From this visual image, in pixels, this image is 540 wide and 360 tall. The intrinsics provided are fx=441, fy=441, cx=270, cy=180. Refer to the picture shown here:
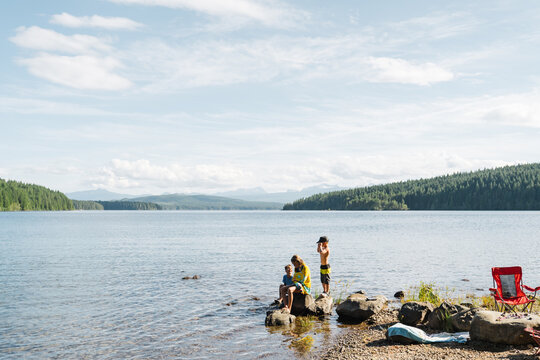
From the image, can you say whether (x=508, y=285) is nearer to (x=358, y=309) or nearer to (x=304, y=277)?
(x=358, y=309)

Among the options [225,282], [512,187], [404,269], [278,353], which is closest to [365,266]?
[404,269]

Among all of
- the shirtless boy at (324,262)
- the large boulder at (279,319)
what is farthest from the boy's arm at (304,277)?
the shirtless boy at (324,262)

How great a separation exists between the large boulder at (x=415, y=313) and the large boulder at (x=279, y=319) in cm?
407

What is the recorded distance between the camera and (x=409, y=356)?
11.9m

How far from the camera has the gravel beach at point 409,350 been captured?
11633 mm

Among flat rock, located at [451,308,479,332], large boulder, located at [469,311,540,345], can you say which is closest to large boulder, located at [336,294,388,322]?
flat rock, located at [451,308,479,332]

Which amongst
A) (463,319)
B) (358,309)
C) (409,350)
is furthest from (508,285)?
(409,350)

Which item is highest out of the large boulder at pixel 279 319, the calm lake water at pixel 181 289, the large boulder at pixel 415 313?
the large boulder at pixel 415 313

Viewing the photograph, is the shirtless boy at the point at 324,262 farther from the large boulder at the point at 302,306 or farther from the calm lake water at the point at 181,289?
the calm lake water at the point at 181,289

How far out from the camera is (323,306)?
1805 cm

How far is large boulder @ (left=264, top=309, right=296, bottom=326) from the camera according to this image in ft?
54.6

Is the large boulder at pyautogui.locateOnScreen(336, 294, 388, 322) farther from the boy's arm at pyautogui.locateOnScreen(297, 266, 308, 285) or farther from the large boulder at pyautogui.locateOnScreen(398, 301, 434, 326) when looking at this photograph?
the boy's arm at pyautogui.locateOnScreen(297, 266, 308, 285)

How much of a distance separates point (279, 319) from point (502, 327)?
7.64 m

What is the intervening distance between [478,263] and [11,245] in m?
51.0
